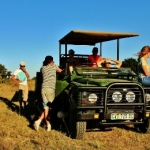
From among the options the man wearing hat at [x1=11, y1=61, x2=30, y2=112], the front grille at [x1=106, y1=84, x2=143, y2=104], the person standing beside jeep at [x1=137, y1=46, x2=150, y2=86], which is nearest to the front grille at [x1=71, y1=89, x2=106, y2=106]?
the front grille at [x1=106, y1=84, x2=143, y2=104]

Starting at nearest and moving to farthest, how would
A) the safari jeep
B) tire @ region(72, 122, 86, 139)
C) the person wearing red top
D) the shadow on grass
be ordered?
1. the safari jeep
2. tire @ region(72, 122, 86, 139)
3. the shadow on grass
4. the person wearing red top

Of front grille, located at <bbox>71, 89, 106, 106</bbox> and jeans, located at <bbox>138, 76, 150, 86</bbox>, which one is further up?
jeans, located at <bbox>138, 76, 150, 86</bbox>

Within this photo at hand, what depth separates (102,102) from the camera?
6.34 meters

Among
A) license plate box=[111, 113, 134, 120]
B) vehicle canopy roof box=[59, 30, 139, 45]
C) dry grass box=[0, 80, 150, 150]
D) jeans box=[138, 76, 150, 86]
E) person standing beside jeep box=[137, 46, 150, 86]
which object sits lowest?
dry grass box=[0, 80, 150, 150]

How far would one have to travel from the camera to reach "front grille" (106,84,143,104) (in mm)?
6414

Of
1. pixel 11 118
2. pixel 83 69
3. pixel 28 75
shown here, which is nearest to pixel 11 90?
pixel 28 75

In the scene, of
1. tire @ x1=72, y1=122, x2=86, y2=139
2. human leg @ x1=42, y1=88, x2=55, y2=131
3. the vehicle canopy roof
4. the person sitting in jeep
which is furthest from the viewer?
the vehicle canopy roof

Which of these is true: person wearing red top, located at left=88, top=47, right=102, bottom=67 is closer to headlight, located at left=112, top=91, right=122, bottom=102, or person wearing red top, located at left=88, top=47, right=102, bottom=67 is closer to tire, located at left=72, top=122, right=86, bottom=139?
headlight, located at left=112, top=91, right=122, bottom=102

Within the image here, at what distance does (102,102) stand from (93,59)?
2811mm

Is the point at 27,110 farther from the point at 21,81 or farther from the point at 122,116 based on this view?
the point at 122,116

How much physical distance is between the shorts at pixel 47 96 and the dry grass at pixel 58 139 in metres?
0.59

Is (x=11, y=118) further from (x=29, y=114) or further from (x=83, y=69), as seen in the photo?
(x=83, y=69)

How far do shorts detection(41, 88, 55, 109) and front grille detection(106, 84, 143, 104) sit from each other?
162cm

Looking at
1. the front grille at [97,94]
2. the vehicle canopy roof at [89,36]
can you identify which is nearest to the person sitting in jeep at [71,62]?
the vehicle canopy roof at [89,36]
